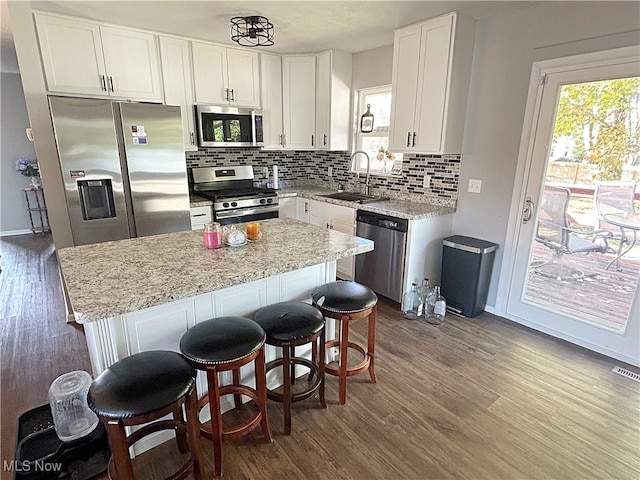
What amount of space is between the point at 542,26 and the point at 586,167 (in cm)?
111

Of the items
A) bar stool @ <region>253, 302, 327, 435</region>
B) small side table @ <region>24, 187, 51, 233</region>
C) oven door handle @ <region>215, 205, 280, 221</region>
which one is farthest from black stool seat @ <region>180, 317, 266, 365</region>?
small side table @ <region>24, 187, 51, 233</region>

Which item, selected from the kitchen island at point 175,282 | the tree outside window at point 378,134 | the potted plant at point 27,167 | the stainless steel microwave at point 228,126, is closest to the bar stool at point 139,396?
the kitchen island at point 175,282

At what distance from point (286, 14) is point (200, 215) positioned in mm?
1982

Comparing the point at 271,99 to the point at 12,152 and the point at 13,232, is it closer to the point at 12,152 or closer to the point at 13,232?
the point at 12,152

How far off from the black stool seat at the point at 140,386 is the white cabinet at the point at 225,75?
298 cm

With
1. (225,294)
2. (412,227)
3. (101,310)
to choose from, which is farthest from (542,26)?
(101,310)

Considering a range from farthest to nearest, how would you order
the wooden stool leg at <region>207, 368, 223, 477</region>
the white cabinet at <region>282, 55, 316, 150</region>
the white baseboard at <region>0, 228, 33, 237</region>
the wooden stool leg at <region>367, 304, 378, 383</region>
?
the white baseboard at <region>0, 228, 33, 237</region>, the white cabinet at <region>282, 55, 316, 150</region>, the wooden stool leg at <region>367, 304, 378, 383</region>, the wooden stool leg at <region>207, 368, 223, 477</region>

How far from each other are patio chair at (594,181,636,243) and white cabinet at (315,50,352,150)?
2510 millimetres

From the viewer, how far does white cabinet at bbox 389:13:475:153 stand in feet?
9.34

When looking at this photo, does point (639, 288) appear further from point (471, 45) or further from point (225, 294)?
point (225, 294)

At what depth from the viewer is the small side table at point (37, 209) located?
5.81 m

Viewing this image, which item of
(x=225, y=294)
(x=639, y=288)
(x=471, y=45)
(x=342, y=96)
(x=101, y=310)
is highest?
(x=471, y=45)

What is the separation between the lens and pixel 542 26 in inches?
103

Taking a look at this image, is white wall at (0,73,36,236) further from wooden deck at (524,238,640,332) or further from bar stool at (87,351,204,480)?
wooden deck at (524,238,640,332)
